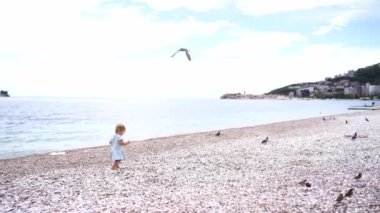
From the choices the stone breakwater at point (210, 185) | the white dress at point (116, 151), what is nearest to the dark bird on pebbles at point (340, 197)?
the stone breakwater at point (210, 185)

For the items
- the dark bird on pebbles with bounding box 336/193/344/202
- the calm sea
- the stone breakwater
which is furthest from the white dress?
the calm sea

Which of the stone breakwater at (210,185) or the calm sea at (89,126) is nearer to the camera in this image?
the stone breakwater at (210,185)

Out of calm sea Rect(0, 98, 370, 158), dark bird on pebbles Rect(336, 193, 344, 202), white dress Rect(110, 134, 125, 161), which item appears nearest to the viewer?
dark bird on pebbles Rect(336, 193, 344, 202)

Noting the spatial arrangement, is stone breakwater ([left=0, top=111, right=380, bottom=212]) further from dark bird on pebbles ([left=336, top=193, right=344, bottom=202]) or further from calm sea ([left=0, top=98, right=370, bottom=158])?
calm sea ([left=0, top=98, right=370, bottom=158])

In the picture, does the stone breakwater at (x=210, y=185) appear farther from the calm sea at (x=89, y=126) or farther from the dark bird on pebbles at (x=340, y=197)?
the calm sea at (x=89, y=126)

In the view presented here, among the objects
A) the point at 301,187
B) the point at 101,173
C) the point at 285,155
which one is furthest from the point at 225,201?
the point at 285,155

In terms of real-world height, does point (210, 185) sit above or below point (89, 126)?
above

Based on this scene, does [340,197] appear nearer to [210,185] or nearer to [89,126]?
[210,185]

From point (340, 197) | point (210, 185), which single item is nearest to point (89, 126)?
point (210, 185)

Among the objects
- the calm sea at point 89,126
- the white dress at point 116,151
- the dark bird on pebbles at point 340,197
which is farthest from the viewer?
the calm sea at point 89,126

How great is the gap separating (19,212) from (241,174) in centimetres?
649

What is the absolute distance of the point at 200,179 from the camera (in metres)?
12.2

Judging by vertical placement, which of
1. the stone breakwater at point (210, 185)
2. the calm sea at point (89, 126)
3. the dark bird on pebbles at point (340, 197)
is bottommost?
the calm sea at point (89, 126)

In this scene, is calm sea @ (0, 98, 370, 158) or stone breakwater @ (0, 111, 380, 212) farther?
calm sea @ (0, 98, 370, 158)
